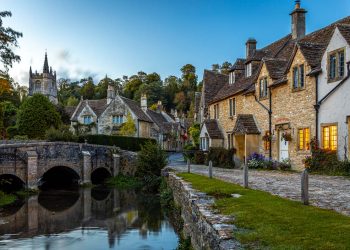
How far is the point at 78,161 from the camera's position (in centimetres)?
3309

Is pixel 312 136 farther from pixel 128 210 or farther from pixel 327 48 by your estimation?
pixel 128 210

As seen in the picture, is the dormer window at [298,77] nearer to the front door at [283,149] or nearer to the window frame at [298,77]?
the window frame at [298,77]

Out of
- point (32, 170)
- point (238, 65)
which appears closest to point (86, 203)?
point (32, 170)

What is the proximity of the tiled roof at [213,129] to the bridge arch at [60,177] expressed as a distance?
12130 millimetres

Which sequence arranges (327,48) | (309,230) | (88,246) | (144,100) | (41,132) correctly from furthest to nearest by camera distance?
(144,100), (41,132), (327,48), (88,246), (309,230)

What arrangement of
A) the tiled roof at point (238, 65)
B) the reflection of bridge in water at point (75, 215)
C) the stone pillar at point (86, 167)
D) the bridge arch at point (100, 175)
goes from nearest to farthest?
the reflection of bridge in water at point (75, 215) < the stone pillar at point (86, 167) < the tiled roof at point (238, 65) < the bridge arch at point (100, 175)

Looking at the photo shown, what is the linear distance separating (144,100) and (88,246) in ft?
159

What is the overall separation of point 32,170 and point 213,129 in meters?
14.9

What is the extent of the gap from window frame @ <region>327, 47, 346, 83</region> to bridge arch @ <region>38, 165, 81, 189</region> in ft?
75.8

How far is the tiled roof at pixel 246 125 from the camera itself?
86.3 feet

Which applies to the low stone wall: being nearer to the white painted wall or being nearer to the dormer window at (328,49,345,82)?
the white painted wall

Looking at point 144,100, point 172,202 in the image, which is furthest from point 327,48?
point 144,100

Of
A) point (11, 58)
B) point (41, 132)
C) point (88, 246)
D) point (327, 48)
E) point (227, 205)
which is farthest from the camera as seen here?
point (41, 132)

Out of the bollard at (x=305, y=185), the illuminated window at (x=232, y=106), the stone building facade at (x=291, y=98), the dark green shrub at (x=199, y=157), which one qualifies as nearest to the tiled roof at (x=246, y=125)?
the stone building facade at (x=291, y=98)
